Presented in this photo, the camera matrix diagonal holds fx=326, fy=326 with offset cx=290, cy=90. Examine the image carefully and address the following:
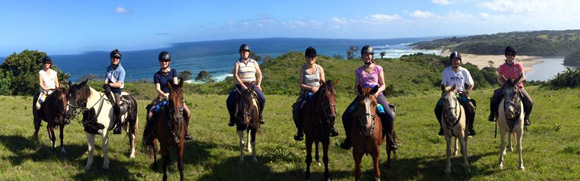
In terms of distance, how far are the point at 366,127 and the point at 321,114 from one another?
1410 millimetres

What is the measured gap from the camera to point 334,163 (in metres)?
9.10

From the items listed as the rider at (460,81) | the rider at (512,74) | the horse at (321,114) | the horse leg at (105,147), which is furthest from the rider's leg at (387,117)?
the horse leg at (105,147)

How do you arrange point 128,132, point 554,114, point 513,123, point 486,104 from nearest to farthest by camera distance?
1. point 513,123
2. point 128,132
3. point 554,114
4. point 486,104

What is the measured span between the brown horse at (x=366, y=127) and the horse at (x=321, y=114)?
564 mm

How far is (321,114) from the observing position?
23.8 ft

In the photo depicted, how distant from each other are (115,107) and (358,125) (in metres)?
6.54

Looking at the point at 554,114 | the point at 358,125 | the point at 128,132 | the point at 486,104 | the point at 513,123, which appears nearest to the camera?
the point at 358,125

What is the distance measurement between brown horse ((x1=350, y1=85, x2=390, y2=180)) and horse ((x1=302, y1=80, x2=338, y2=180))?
22.2 inches

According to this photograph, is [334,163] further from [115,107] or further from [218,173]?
[115,107]

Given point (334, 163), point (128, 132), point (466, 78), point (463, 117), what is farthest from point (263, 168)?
point (466, 78)

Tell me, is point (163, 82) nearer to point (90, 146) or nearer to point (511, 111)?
point (90, 146)

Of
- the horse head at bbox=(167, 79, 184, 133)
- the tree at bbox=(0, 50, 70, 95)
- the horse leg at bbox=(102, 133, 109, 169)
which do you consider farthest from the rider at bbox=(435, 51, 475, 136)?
the tree at bbox=(0, 50, 70, 95)

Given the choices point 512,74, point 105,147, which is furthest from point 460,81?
point 105,147

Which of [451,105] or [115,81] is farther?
[115,81]
